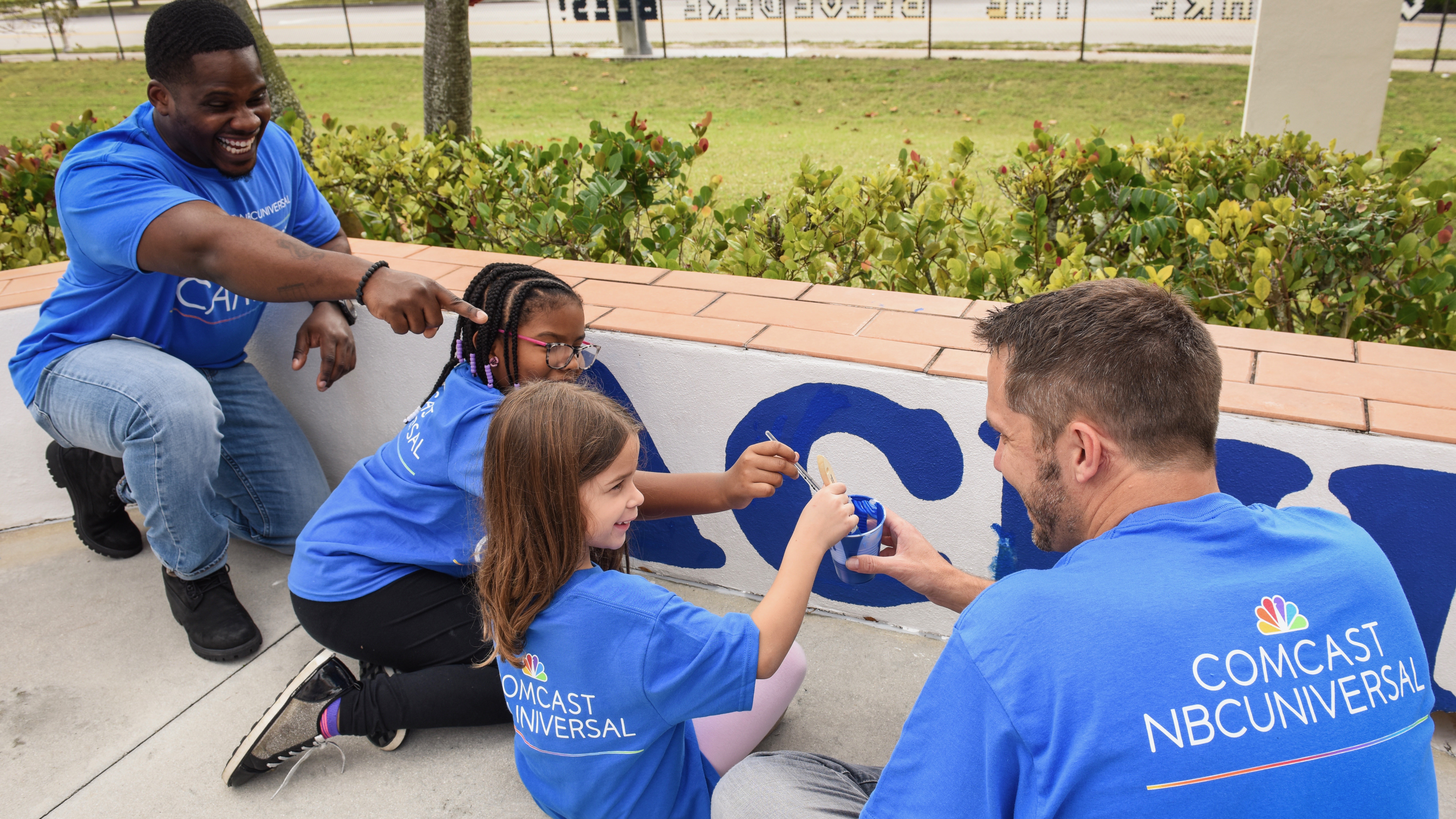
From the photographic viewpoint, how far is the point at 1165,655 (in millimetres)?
1110

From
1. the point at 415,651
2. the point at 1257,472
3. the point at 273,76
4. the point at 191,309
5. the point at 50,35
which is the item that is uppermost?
the point at 50,35

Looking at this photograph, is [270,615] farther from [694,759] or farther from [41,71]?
[41,71]

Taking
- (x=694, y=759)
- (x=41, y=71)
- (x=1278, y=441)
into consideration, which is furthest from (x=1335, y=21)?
(x=41, y=71)

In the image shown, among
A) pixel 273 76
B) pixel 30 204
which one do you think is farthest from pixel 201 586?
pixel 273 76

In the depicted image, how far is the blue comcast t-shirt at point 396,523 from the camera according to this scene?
234cm

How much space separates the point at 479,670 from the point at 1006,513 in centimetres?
134

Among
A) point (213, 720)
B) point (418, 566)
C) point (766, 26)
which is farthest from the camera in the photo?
point (766, 26)

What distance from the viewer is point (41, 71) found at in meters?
20.1

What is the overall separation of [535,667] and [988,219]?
2384mm

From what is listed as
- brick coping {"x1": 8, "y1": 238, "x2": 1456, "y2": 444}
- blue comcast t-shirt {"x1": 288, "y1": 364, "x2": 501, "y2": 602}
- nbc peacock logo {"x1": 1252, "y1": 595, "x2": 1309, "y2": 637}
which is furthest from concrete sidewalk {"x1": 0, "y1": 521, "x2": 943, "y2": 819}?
nbc peacock logo {"x1": 1252, "y1": 595, "x2": 1309, "y2": 637}

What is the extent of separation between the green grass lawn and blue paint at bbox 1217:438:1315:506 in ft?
22.6

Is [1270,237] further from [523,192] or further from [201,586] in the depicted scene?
[201,586]

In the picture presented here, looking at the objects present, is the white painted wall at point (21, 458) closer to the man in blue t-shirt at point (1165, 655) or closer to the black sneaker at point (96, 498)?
the black sneaker at point (96, 498)

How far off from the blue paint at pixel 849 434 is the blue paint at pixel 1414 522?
0.84 meters
